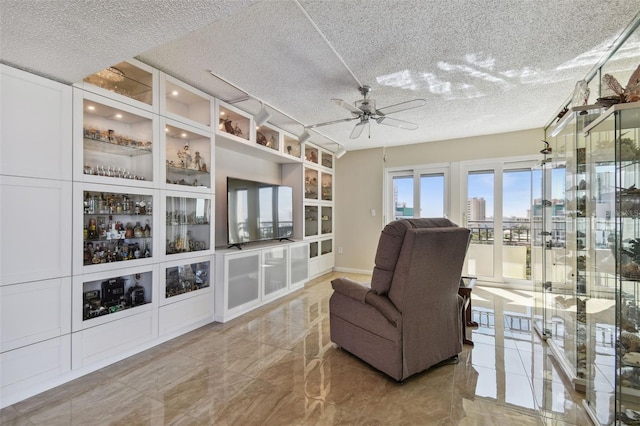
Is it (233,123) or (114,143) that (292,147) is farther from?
(114,143)

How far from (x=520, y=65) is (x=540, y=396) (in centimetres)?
276

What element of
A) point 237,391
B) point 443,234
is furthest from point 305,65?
point 237,391

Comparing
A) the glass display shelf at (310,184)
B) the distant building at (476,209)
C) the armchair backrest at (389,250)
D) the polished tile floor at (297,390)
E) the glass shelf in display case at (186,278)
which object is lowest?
the polished tile floor at (297,390)

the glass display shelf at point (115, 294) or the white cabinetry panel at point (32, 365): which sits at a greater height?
the glass display shelf at point (115, 294)

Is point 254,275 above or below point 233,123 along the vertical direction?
below

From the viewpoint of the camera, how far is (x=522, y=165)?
189 inches

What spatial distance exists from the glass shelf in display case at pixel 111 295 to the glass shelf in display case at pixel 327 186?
3.80 metres

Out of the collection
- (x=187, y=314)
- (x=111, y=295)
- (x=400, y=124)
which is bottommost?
(x=187, y=314)

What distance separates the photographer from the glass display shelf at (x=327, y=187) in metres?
5.89

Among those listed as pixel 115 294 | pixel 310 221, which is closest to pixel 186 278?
pixel 115 294

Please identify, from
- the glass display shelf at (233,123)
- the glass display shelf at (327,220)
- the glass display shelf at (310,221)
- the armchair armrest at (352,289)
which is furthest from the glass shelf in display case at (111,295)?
the glass display shelf at (327,220)

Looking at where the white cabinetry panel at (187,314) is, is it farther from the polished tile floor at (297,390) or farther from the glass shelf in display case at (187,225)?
the glass shelf in display case at (187,225)

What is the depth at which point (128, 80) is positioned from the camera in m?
2.52

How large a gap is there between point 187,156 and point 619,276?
3.70 meters
